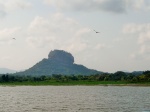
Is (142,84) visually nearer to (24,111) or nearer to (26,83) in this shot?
(26,83)

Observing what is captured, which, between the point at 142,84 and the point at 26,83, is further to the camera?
the point at 26,83

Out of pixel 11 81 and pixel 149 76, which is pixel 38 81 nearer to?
pixel 11 81

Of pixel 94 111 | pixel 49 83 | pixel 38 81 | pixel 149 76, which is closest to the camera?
pixel 94 111

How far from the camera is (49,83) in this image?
7229 inches

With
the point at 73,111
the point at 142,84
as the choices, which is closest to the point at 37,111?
the point at 73,111

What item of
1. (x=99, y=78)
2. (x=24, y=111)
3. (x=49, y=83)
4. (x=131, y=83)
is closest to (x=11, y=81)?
(x=49, y=83)

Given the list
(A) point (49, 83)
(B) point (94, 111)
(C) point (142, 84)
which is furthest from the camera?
(A) point (49, 83)

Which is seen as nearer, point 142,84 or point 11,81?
point 142,84

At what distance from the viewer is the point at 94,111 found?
163ft

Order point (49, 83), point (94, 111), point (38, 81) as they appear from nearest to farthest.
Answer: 1. point (94, 111)
2. point (49, 83)
3. point (38, 81)

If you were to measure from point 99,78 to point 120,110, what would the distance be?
145056mm

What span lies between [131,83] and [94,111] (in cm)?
11628

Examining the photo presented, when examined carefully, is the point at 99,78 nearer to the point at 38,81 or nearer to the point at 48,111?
the point at 38,81

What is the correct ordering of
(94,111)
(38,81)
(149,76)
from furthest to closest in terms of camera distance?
(38,81) < (149,76) < (94,111)
